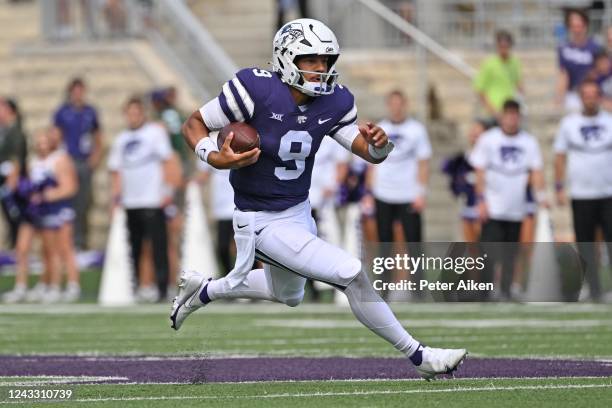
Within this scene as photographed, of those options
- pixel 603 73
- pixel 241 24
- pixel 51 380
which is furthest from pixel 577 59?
pixel 51 380

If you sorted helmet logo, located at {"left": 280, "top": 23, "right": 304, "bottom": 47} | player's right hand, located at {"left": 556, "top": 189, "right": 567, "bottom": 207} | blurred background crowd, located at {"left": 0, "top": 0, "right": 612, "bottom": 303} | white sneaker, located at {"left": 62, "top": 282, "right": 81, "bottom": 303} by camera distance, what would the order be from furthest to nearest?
white sneaker, located at {"left": 62, "top": 282, "right": 81, "bottom": 303}, blurred background crowd, located at {"left": 0, "top": 0, "right": 612, "bottom": 303}, player's right hand, located at {"left": 556, "top": 189, "right": 567, "bottom": 207}, helmet logo, located at {"left": 280, "top": 23, "right": 304, "bottom": 47}

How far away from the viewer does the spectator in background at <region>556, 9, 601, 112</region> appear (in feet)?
57.3

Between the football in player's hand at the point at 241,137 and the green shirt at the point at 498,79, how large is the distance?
33.1 ft

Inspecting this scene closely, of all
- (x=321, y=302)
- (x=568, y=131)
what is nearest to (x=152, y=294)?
(x=321, y=302)

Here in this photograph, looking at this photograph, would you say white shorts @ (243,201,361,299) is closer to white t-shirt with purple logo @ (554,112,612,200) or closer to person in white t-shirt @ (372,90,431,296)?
white t-shirt with purple logo @ (554,112,612,200)

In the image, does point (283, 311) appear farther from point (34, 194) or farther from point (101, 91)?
point (101, 91)

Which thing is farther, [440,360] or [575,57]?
[575,57]

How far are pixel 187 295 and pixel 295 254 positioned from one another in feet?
3.10

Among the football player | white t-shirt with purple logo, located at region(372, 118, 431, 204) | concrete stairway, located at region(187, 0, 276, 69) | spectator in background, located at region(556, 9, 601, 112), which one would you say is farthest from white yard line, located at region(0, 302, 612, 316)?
concrete stairway, located at region(187, 0, 276, 69)

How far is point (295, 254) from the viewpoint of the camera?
8.41 meters

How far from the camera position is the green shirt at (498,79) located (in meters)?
18.3

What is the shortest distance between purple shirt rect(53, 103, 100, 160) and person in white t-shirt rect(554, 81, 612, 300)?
5.39m

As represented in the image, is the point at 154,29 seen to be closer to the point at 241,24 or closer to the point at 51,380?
the point at 241,24

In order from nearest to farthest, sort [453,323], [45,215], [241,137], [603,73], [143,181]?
1. [241,137]
2. [453,323]
3. [143,181]
4. [45,215]
5. [603,73]
